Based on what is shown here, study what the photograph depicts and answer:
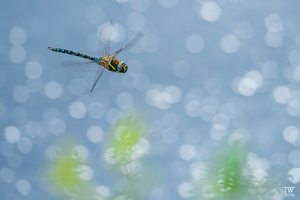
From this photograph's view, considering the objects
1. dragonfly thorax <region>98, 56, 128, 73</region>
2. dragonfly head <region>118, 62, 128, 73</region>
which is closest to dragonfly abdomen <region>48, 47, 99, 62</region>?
dragonfly thorax <region>98, 56, 128, 73</region>

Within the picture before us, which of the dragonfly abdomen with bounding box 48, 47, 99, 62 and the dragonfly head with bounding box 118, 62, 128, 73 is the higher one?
the dragonfly abdomen with bounding box 48, 47, 99, 62

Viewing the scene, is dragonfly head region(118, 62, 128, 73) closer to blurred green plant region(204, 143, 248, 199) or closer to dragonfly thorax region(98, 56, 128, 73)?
dragonfly thorax region(98, 56, 128, 73)

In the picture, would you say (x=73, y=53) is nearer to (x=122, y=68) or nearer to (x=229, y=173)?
(x=122, y=68)

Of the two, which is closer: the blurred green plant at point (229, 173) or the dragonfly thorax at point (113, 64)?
the dragonfly thorax at point (113, 64)

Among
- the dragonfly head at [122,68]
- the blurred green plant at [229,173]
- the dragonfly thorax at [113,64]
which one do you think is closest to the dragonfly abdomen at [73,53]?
the dragonfly thorax at [113,64]

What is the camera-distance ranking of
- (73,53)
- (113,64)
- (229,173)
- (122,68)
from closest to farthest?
(122,68), (113,64), (73,53), (229,173)

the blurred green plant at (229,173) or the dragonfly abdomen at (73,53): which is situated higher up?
the dragonfly abdomen at (73,53)

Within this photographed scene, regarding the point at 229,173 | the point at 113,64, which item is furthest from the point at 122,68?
the point at 229,173

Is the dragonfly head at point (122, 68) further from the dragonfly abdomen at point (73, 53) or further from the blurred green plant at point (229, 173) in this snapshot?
the blurred green plant at point (229, 173)
